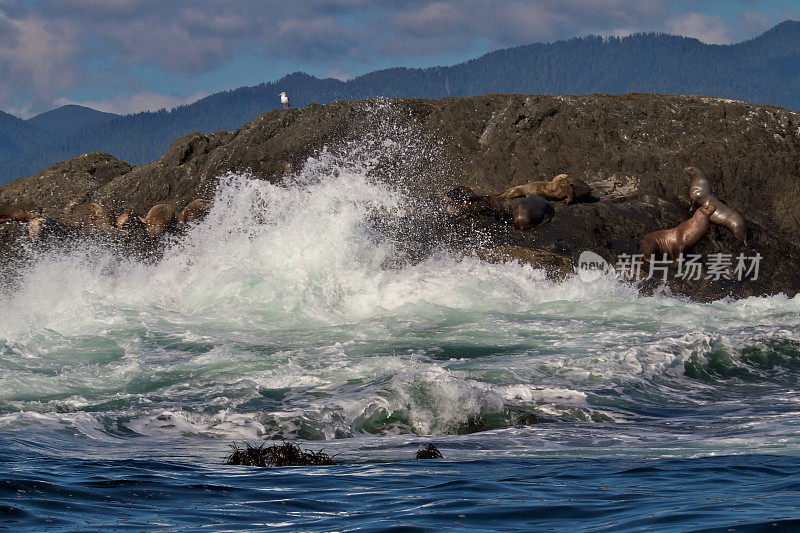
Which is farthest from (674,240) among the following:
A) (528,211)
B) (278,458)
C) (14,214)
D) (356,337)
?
(278,458)

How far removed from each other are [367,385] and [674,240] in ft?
37.4

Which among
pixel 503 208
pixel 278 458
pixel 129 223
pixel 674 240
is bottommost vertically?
pixel 278 458

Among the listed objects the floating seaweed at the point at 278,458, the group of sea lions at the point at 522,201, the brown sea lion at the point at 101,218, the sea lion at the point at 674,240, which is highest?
the group of sea lions at the point at 522,201

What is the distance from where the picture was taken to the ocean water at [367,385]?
15.7ft

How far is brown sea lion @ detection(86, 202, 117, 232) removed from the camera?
2111cm

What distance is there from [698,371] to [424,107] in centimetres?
1402

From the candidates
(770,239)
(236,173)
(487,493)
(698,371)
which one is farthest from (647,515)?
(236,173)

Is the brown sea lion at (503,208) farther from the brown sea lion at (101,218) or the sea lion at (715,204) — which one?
the brown sea lion at (101,218)

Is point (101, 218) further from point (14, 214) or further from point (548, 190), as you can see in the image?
point (548, 190)

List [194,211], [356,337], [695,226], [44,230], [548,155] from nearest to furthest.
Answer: [356,337], [695,226], [194,211], [44,230], [548,155]

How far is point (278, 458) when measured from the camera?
6289 mm

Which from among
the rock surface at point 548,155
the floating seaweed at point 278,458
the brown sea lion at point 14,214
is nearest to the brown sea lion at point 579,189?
the rock surface at point 548,155

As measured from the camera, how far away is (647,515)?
14.2 ft

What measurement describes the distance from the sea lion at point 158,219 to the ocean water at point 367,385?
1.00 m
